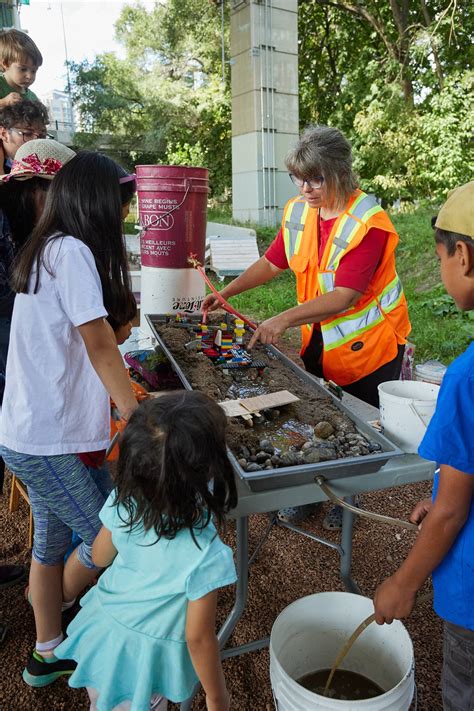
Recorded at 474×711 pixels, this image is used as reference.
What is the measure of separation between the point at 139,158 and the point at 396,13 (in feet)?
41.4

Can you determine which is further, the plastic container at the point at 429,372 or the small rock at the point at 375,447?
the plastic container at the point at 429,372

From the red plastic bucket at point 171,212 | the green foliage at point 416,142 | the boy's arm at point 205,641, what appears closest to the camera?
the boy's arm at point 205,641

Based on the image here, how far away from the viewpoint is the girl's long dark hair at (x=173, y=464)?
124 centimetres

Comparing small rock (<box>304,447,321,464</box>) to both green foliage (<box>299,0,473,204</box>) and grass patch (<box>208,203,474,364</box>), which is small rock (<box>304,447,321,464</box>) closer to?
grass patch (<box>208,203,474,364</box>)

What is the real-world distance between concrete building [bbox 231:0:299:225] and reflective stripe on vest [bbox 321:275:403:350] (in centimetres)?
1099

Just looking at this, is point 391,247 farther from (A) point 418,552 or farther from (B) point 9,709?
(B) point 9,709

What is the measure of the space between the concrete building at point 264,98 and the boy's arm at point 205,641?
12611mm

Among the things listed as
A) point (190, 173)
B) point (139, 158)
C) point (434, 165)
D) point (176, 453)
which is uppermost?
point (139, 158)

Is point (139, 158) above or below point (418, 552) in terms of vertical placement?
above

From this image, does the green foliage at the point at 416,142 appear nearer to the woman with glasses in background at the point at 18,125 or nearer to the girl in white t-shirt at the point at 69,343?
the woman with glasses in background at the point at 18,125

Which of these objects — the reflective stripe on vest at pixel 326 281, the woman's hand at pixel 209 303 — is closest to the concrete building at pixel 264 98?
the woman's hand at pixel 209 303

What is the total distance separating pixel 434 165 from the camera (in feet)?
45.3

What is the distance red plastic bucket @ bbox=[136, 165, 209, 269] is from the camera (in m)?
3.51

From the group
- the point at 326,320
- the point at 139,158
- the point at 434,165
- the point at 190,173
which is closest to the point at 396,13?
the point at 434,165
